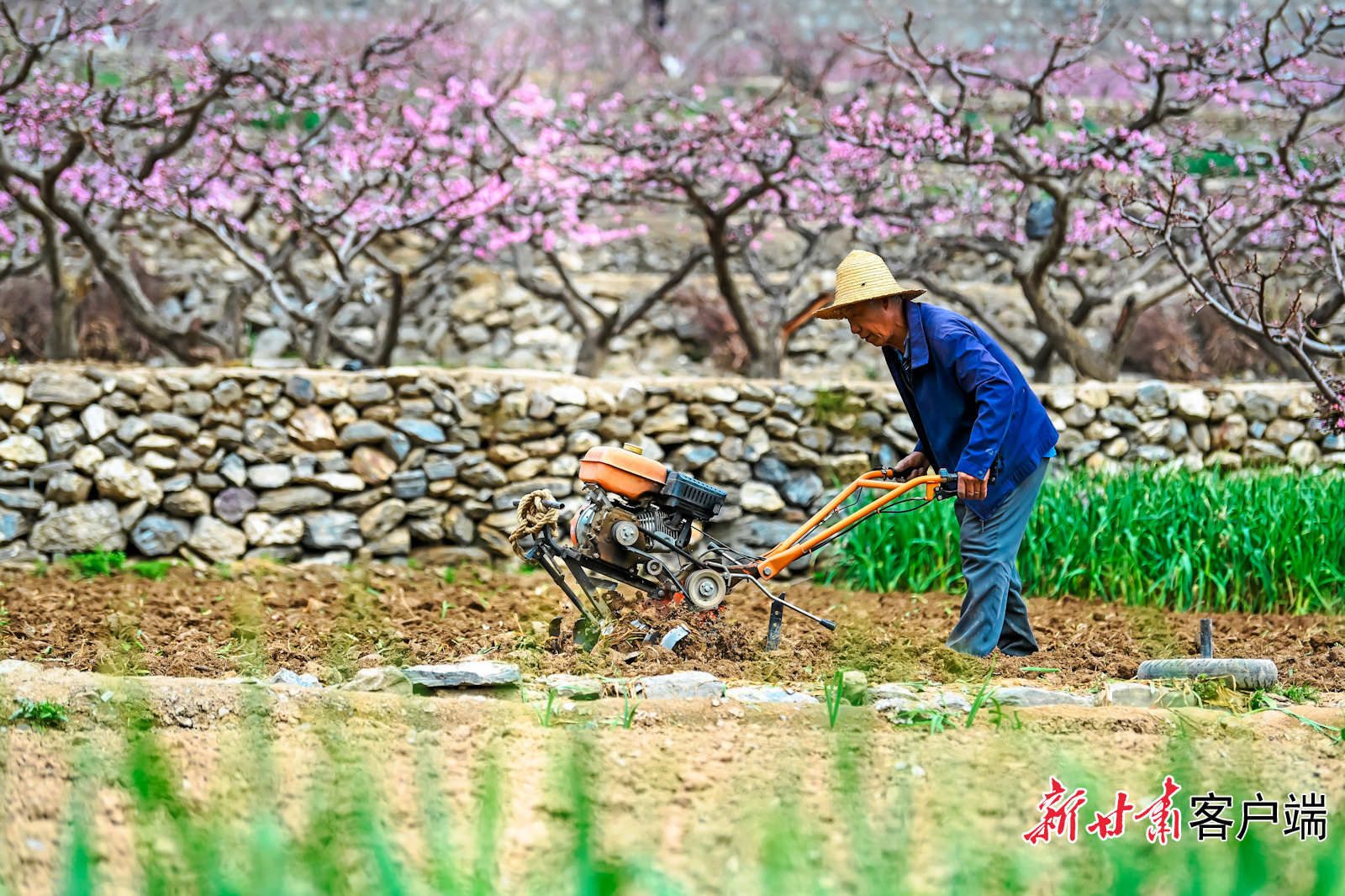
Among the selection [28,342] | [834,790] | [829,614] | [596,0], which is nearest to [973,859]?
[834,790]

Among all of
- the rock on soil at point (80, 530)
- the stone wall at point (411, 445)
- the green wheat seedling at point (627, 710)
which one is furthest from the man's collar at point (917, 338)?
the rock on soil at point (80, 530)

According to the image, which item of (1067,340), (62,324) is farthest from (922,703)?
(62,324)

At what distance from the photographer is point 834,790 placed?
2.40 m

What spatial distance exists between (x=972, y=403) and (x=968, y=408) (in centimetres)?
2

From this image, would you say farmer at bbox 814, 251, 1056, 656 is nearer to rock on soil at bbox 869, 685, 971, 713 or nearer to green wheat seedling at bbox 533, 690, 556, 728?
rock on soil at bbox 869, 685, 971, 713

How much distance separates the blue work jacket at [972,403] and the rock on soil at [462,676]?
1600 mm

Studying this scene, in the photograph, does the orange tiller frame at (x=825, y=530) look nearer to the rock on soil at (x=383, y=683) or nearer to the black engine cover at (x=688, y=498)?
the black engine cover at (x=688, y=498)

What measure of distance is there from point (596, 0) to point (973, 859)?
54.1 feet

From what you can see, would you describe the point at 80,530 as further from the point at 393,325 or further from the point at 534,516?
the point at 534,516

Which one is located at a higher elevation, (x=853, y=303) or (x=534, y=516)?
(x=853, y=303)

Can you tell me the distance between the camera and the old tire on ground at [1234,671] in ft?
11.2

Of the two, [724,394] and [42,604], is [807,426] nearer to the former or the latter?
[724,394]

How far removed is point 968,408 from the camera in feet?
12.6

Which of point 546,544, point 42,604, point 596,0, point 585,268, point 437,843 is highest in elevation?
point 596,0
